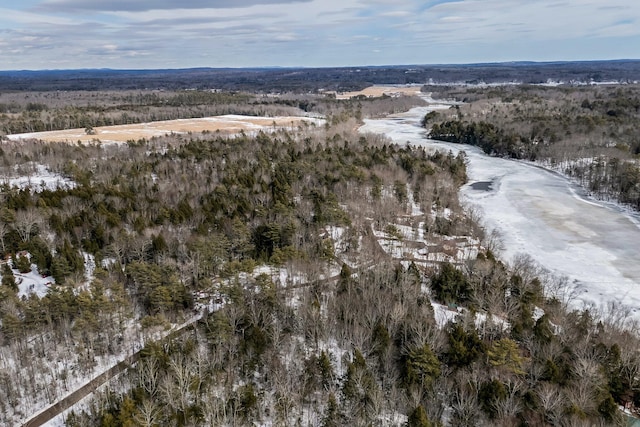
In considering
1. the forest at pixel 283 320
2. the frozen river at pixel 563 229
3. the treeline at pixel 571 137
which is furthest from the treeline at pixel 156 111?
the forest at pixel 283 320

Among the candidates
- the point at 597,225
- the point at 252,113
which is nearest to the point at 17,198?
the point at 597,225

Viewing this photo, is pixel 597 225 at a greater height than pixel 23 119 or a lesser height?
lesser

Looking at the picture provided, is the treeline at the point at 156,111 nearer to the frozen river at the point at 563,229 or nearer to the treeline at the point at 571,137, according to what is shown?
the treeline at the point at 571,137

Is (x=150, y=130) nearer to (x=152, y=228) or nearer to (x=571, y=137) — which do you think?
(x=152, y=228)

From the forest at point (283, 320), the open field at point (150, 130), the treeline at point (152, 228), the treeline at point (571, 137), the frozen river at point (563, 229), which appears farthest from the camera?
the open field at point (150, 130)

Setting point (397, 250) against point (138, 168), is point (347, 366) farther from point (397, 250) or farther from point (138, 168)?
point (138, 168)

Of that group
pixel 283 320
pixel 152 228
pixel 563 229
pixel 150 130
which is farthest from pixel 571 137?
pixel 150 130

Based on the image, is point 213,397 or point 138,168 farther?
point 138,168
